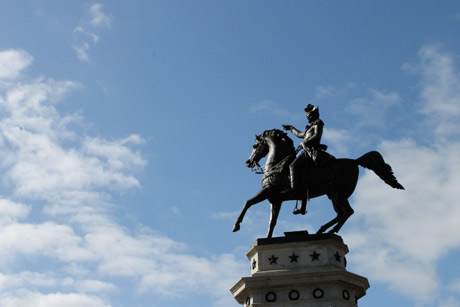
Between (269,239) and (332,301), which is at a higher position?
(269,239)

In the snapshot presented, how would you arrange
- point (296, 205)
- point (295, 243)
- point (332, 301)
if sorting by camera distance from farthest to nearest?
point (296, 205) < point (295, 243) < point (332, 301)

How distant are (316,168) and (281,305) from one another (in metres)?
4.01

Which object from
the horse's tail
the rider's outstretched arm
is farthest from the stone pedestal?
the rider's outstretched arm

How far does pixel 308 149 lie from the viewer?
62.6 feet

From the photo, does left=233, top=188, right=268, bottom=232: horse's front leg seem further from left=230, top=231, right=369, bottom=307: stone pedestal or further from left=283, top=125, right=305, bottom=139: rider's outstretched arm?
left=283, top=125, right=305, bottom=139: rider's outstretched arm

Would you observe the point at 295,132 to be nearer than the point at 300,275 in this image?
No

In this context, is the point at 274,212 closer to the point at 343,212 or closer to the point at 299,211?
the point at 299,211

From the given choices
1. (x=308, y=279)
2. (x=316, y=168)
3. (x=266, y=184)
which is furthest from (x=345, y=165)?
(x=308, y=279)

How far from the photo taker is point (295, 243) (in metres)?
18.2

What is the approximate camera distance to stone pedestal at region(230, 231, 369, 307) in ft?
56.4

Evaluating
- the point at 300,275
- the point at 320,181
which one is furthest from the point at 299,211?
the point at 300,275

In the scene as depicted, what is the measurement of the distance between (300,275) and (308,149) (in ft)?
12.0

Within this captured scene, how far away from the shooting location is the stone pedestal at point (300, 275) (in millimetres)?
17203

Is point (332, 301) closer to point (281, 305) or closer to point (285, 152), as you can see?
point (281, 305)
